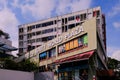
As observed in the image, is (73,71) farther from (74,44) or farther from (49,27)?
(49,27)

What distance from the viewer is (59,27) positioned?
68.9 meters

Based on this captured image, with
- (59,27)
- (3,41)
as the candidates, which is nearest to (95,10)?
(59,27)

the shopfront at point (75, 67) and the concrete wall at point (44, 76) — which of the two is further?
the shopfront at point (75, 67)

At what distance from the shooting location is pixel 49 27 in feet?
234

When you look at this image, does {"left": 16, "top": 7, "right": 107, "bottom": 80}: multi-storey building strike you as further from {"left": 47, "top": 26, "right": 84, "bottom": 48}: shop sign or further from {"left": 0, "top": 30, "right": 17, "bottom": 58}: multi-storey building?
{"left": 0, "top": 30, "right": 17, "bottom": 58}: multi-storey building

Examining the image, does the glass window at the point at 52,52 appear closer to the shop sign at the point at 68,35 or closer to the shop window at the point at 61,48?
the shop sign at the point at 68,35

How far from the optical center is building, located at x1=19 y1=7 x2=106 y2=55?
6500cm

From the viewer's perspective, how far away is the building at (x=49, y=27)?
6500 cm

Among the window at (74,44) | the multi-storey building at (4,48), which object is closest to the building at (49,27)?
the multi-storey building at (4,48)

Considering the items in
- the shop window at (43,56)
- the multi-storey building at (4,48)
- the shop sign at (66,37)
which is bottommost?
the shop window at (43,56)

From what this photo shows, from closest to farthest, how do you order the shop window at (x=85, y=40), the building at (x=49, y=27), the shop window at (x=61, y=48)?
the shop window at (x=85, y=40) < the shop window at (x=61, y=48) < the building at (x=49, y=27)

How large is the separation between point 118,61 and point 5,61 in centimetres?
4604

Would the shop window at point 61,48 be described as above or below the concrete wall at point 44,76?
above

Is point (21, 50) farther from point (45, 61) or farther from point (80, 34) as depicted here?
point (80, 34)
